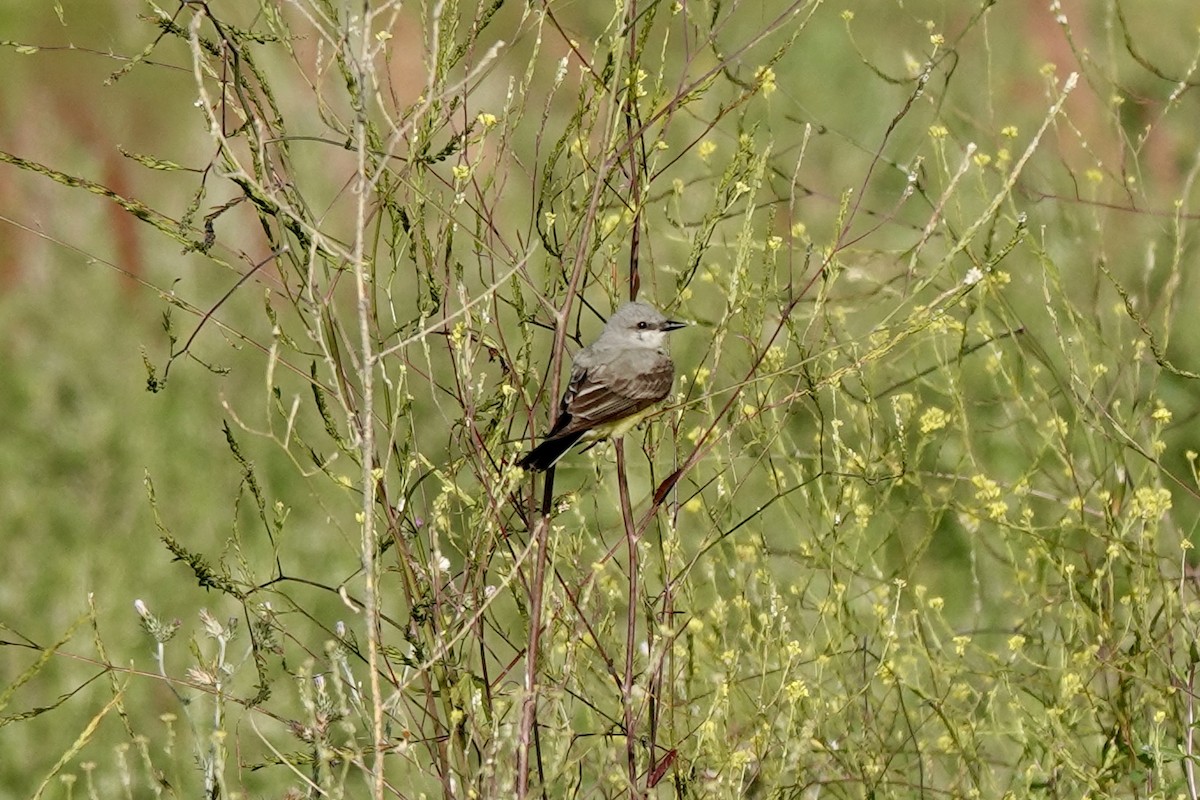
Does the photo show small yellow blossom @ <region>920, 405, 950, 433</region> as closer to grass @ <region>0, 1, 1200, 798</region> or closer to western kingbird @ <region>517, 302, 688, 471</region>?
grass @ <region>0, 1, 1200, 798</region>

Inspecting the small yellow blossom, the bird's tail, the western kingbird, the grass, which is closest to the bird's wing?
the western kingbird

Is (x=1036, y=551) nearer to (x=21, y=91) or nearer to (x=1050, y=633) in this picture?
(x=1050, y=633)

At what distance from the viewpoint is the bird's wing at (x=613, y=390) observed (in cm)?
498

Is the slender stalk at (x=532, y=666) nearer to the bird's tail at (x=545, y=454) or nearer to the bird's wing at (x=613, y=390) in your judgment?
the bird's tail at (x=545, y=454)

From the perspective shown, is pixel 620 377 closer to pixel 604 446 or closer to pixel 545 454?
pixel 604 446

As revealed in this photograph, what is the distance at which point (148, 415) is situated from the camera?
8492mm

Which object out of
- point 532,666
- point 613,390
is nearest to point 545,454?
point 532,666

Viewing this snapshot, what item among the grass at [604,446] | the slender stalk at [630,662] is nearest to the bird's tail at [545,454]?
the grass at [604,446]

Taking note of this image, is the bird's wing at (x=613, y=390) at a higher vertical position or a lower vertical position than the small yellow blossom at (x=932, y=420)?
higher

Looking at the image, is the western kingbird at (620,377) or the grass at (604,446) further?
the western kingbird at (620,377)

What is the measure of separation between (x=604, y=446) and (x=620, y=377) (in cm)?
90

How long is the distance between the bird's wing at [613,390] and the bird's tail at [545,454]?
33cm

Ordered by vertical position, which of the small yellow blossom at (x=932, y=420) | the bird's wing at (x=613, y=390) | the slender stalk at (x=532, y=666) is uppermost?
the bird's wing at (x=613, y=390)

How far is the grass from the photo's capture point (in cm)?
351
